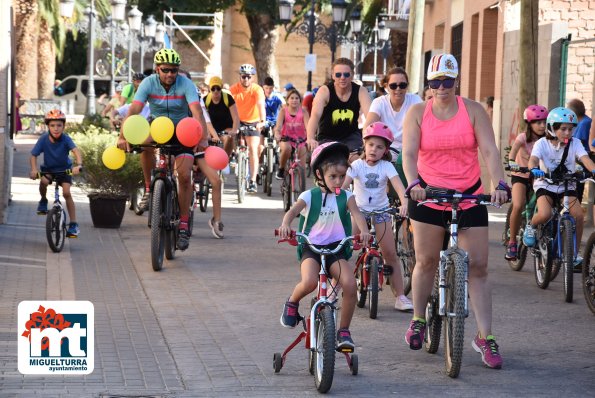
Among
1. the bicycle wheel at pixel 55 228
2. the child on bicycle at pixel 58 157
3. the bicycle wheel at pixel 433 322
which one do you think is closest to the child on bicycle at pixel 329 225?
the bicycle wheel at pixel 433 322

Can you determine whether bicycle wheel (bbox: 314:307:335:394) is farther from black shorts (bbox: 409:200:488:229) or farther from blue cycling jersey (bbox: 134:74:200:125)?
blue cycling jersey (bbox: 134:74:200:125)

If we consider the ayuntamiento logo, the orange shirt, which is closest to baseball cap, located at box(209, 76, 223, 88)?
the orange shirt

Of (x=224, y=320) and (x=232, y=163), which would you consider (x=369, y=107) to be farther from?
(x=232, y=163)

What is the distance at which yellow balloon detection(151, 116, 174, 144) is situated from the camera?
13133 mm

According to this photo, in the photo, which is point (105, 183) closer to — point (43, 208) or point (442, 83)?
point (43, 208)

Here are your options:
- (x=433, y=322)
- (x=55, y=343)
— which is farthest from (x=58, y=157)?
(x=433, y=322)

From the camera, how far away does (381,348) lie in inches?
360

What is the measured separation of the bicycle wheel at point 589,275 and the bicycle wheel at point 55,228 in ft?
17.8

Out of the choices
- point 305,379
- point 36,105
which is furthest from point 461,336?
point 36,105

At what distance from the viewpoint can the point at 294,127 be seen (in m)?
21.2

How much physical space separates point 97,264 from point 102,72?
57.8 m

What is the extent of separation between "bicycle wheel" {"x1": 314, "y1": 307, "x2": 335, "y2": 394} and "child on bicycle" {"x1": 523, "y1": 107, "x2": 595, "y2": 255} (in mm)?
4881

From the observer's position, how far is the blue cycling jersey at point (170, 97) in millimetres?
13352

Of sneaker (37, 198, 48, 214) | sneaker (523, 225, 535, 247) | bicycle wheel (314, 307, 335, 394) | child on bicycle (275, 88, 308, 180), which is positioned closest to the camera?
bicycle wheel (314, 307, 335, 394)
